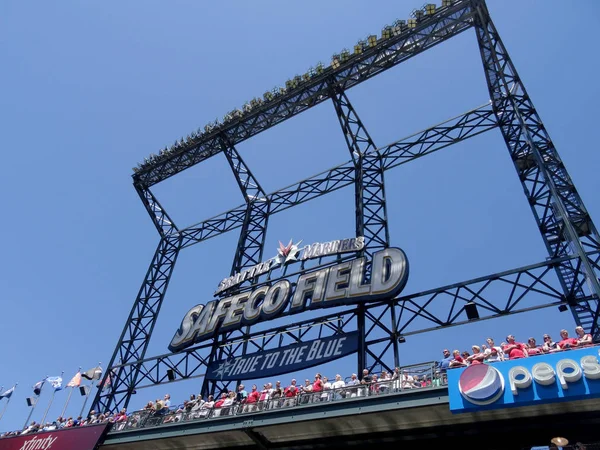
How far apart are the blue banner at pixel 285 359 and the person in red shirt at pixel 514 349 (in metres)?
7.08

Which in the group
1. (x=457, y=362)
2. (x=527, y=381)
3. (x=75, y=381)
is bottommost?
(x=527, y=381)

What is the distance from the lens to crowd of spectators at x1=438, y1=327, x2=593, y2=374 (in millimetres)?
11555

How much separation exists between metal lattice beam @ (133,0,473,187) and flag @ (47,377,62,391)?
13.8 metres

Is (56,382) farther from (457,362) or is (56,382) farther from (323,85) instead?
(457,362)

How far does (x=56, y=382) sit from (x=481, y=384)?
974 inches

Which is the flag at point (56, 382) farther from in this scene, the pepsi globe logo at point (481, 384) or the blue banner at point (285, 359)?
the pepsi globe logo at point (481, 384)

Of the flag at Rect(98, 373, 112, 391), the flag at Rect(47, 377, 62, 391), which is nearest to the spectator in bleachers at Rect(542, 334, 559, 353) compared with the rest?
the flag at Rect(98, 373, 112, 391)

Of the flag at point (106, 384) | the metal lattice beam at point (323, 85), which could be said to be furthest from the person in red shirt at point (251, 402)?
the metal lattice beam at point (323, 85)

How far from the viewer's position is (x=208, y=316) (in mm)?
24516

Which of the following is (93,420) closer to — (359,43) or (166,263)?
(166,263)

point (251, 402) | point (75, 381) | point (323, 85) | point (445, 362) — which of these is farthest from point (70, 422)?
point (323, 85)

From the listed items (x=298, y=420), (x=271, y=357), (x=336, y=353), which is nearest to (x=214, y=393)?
(x=271, y=357)

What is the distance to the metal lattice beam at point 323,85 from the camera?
2503cm

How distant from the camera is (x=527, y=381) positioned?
11.0m
